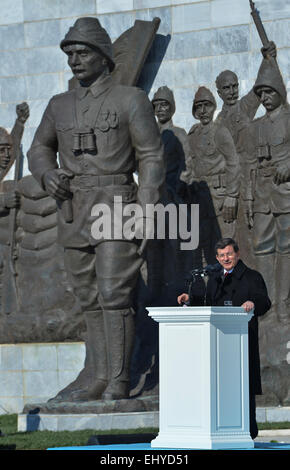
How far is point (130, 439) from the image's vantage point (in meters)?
10.4

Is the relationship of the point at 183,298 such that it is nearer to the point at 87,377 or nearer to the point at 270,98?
the point at 87,377

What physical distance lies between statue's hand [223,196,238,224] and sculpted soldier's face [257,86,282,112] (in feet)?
3.33

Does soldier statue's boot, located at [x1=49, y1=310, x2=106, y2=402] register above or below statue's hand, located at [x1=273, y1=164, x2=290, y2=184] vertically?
below

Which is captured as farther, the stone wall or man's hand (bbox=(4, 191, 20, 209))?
man's hand (bbox=(4, 191, 20, 209))

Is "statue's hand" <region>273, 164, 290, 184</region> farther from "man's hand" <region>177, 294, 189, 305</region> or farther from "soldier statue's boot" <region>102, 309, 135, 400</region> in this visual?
"man's hand" <region>177, 294, 189, 305</region>

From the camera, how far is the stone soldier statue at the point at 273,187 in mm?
14055

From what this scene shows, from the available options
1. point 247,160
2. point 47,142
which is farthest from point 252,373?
point 247,160

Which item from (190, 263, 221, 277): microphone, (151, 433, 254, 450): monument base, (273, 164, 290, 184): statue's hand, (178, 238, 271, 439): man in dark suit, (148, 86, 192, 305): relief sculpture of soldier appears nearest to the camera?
(151, 433, 254, 450): monument base

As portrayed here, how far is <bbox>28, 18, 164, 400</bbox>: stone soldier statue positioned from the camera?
12.5 m

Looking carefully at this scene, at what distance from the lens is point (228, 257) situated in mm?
10172

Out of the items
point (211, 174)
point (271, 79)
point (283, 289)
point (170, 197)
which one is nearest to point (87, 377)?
point (283, 289)

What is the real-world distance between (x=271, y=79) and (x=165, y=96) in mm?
1429

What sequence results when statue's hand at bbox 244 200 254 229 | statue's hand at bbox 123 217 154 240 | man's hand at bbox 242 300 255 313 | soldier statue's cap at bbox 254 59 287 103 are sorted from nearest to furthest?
man's hand at bbox 242 300 255 313, statue's hand at bbox 123 217 154 240, soldier statue's cap at bbox 254 59 287 103, statue's hand at bbox 244 200 254 229

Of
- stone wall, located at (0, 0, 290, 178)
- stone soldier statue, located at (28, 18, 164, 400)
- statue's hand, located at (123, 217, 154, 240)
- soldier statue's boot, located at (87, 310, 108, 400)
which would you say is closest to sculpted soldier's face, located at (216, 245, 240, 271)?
statue's hand, located at (123, 217, 154, 240)
